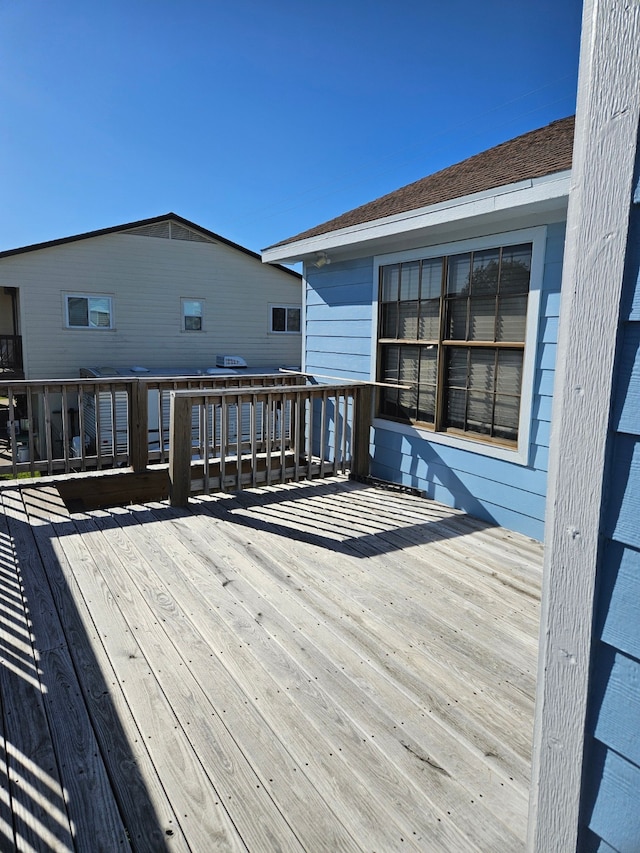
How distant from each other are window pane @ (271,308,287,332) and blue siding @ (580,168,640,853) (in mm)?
13869

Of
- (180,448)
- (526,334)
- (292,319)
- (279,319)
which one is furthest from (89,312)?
(526,334)

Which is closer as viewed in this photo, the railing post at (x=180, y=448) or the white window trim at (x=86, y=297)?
the railing post at (x=180, y=448)

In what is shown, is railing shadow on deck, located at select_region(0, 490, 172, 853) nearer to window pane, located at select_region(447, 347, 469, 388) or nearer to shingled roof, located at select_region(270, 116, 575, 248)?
window pane, located at select_region(447, 347, 469, 388)

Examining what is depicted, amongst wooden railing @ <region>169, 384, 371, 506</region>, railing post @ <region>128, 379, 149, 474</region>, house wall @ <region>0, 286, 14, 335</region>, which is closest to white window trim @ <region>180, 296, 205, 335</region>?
house wall @ <region>0, 286, 14, 335</region>

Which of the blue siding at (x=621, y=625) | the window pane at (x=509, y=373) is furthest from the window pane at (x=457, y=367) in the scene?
the blue siding at (x=621, y=625)

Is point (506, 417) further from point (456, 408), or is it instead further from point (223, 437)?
point (223, 437)

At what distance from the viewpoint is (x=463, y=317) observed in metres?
4.25

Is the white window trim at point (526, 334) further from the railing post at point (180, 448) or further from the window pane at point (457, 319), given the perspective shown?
the railing post at point (180, 448)

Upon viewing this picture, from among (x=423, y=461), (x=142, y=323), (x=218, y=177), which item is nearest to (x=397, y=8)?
(x=423, y=461)

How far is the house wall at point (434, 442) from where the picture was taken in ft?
11.7

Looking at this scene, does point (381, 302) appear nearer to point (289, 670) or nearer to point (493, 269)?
point (493, 269)

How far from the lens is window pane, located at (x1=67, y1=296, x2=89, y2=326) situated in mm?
12031

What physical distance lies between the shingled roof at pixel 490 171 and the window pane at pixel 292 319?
8.67 m

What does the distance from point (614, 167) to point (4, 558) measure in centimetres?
355
